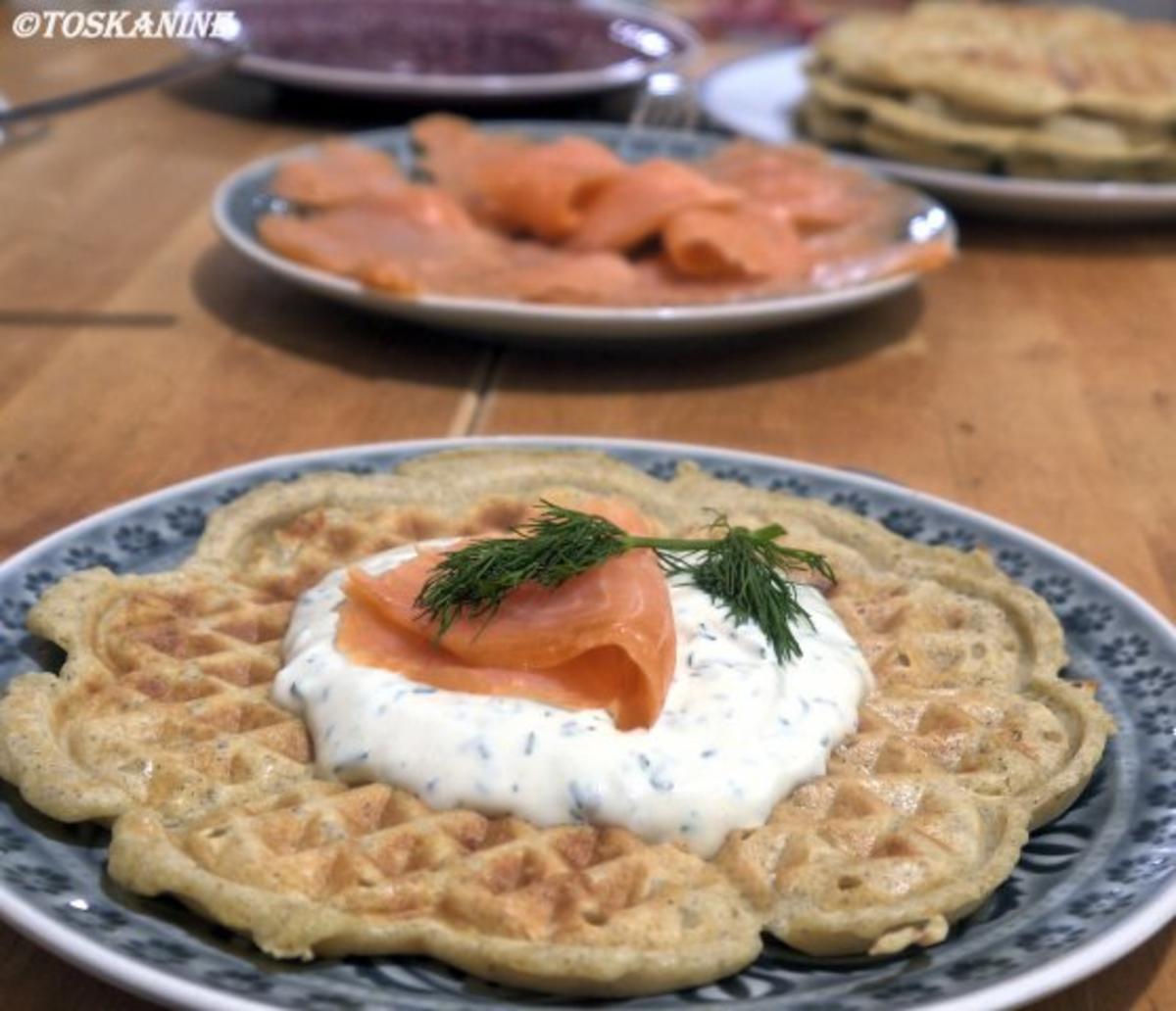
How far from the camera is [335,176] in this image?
120 inches

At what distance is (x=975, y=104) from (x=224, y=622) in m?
2.25

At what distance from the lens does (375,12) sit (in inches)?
171

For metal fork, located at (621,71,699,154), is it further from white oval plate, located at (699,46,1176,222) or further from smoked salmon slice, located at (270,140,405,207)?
smoked salmon slice, located at (270,140,405,207)

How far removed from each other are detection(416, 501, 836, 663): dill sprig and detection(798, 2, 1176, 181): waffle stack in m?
2.00

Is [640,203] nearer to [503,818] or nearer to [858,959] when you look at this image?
[503,818]

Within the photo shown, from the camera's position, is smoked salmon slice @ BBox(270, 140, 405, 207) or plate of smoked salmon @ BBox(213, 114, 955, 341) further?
smoked salmon slice @ BBox(270, 140, 405, 207)

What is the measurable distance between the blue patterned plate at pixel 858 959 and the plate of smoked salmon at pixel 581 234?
0.90 m

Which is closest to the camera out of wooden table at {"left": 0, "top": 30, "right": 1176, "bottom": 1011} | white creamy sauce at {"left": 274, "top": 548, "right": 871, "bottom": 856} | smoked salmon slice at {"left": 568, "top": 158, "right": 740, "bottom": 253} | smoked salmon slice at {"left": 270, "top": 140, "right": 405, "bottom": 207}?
white creamy sauce at {"left": 274, "top": 548, "right": 871, "bottom": 856}

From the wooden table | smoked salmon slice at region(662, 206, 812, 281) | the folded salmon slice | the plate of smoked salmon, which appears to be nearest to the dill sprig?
the folded salmon slice

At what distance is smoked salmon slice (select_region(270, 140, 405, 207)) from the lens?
9.72 feet

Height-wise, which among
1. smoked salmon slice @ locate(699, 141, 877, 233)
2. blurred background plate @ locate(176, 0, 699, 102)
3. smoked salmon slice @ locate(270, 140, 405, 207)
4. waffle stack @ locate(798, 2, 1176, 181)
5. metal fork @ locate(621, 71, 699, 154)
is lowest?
blurred background plate @ locate(176, 0, 699, 102)

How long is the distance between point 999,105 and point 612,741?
7.72ft

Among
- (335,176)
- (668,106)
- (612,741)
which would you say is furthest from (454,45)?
(612,741)

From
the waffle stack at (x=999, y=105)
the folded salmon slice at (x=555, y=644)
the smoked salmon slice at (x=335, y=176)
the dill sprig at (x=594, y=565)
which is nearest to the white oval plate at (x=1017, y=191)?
the waffle stack at (x=999, y=105)
